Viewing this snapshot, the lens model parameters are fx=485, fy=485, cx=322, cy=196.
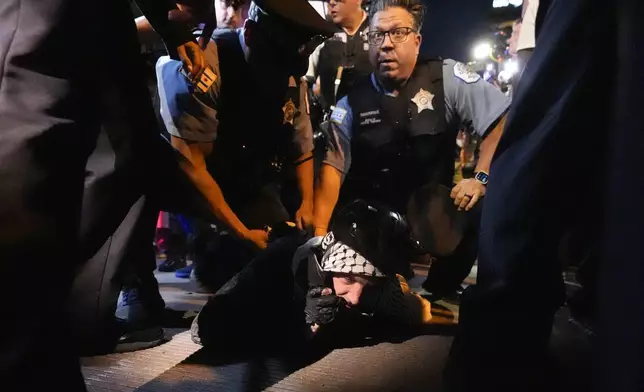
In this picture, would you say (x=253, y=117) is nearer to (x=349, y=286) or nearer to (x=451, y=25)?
(x=349, y=286)

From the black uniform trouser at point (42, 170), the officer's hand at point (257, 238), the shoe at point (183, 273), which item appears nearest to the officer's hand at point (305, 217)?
the officer's hand at point (257, 238)

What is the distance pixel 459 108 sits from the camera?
Answer: 5.31 ft

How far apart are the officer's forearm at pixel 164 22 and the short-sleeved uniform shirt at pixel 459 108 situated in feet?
2.39

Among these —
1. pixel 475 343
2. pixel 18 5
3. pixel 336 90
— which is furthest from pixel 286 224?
pixel 18 5

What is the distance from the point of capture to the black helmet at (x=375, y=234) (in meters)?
1.14

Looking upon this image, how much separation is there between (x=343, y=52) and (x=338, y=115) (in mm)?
383

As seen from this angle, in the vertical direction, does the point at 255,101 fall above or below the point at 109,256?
above

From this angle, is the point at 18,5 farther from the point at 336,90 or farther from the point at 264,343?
the point at 336,90

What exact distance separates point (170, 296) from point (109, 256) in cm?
85

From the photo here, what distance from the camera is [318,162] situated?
174 centimetres

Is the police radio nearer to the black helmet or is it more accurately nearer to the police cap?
the police cap

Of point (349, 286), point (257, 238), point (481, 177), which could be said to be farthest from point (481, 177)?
point (257, 238)

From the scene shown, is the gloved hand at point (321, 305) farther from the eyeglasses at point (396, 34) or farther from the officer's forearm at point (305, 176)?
the eyeglasses at point (396, 34)

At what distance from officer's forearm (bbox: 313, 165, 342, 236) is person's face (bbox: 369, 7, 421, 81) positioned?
1.24 feet
